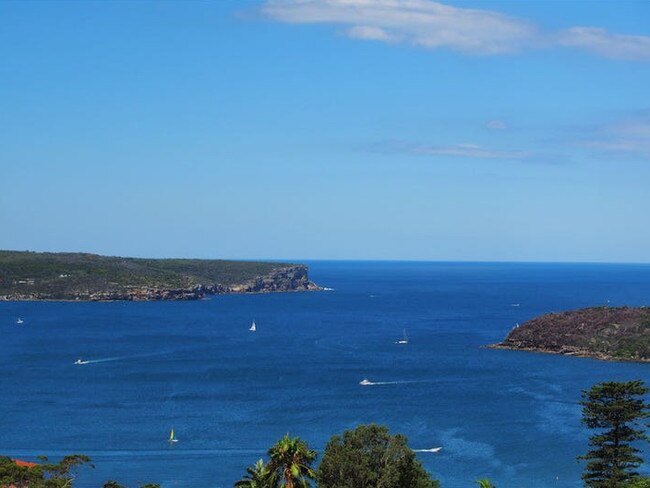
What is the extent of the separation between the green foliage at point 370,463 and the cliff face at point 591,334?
111073 mm

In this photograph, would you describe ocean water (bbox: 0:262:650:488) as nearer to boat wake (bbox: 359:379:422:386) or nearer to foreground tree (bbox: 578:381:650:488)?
boat wake (bbox: 359:379:422:386)

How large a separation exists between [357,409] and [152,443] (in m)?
27.5

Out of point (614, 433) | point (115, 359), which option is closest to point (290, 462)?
point (614, 433)

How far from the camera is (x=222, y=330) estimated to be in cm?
19612

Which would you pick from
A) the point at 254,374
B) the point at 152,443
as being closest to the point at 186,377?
the point at 254,374

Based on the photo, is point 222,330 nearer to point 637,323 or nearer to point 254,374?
point 254,374

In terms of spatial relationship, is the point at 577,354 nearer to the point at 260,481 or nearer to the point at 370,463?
the point at 370,463

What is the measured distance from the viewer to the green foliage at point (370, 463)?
45.3 metres

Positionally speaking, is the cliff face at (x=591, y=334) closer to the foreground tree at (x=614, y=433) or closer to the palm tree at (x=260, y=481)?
the foreground tree at (x=614, y=433)

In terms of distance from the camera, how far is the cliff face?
152 m

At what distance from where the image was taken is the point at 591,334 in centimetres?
15912

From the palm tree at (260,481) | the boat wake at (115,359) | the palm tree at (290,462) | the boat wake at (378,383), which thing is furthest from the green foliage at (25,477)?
the boat wake at (115,359)

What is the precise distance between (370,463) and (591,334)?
4783 inches

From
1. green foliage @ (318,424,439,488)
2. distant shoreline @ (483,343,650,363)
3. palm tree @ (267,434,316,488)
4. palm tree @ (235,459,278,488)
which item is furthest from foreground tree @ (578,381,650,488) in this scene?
distant shoreline @ (483,343,650,363)
